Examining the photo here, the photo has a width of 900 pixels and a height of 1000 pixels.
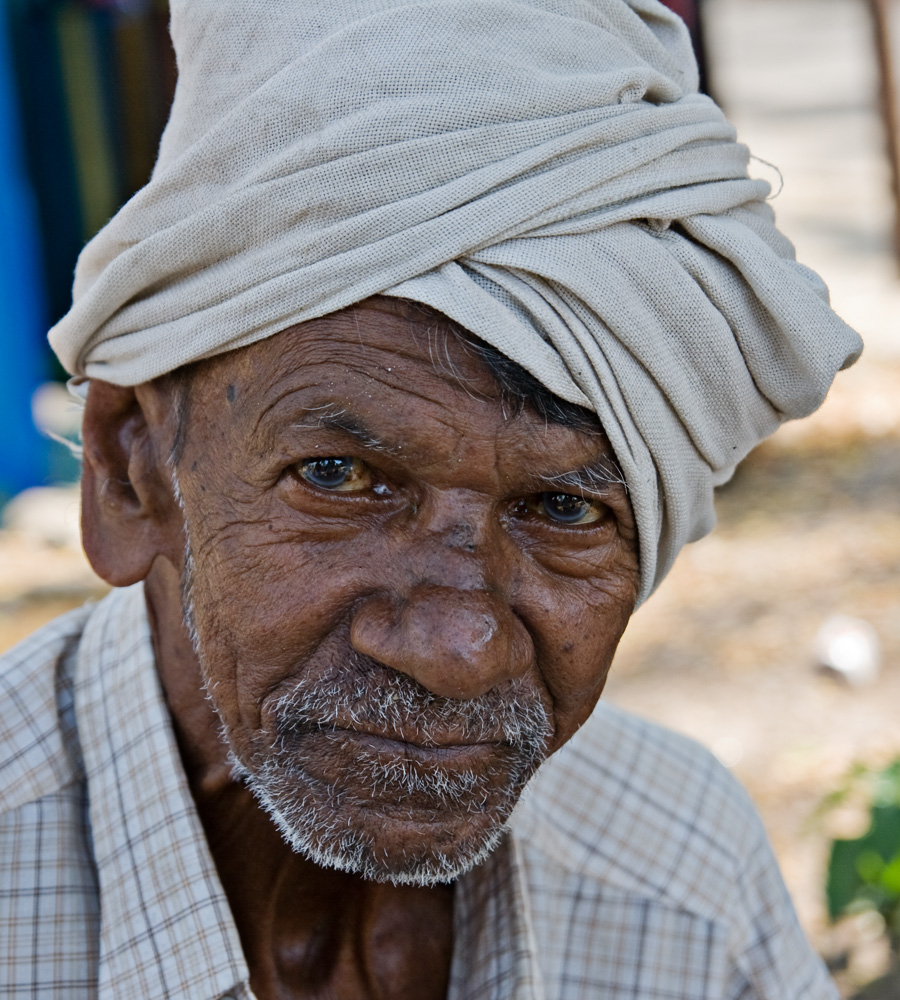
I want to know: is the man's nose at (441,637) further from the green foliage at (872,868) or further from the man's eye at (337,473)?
the green foliage at (872,868)

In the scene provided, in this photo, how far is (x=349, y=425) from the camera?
1.59 m

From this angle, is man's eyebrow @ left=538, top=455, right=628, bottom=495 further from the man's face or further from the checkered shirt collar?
the checkered shirt collar

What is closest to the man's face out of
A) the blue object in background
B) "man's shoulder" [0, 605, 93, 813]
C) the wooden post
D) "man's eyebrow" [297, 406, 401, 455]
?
"man's eyebrow" [297, 406, 401, 455]

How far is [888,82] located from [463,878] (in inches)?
296

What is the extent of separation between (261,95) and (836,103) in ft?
49.9

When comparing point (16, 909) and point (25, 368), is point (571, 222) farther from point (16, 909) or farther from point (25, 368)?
point (25, 368)

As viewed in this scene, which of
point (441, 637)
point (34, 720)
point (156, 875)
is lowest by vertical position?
point (156, 875)

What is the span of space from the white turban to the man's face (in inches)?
2.9

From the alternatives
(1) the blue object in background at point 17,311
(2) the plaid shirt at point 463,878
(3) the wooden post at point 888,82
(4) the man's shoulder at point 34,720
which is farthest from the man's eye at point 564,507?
(3) the wooden post at point 888,82

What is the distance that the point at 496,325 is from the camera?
5.01ft

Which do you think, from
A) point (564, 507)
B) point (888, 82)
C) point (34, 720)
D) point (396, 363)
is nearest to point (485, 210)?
point (396, 363)

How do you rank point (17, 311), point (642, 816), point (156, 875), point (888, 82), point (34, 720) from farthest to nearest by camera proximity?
point (888, 82)
point (17, 311)
point (642, 816)
point (34, 720)
point (156, 875)

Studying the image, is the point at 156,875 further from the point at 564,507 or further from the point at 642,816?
the point at 642,816

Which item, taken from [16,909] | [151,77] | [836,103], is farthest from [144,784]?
[836,103]
